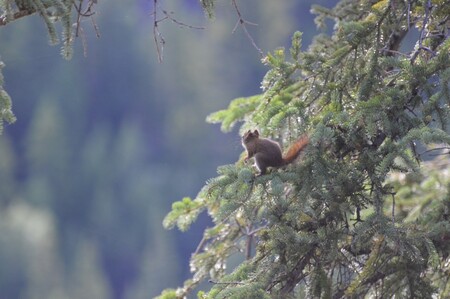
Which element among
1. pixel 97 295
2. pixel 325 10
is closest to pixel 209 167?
pixel 97 295

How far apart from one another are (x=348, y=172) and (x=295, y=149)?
0.34 metres

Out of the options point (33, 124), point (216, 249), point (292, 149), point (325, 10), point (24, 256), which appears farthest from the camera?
point (33, 124)

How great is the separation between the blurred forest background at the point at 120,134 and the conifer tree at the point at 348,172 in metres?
48.0

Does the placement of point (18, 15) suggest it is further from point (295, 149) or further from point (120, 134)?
point (120, 134)

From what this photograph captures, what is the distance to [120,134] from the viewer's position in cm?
7362

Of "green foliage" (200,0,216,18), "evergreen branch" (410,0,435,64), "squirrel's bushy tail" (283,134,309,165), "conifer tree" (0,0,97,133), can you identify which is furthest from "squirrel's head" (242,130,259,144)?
"conifer tree" (0,0,97,133)

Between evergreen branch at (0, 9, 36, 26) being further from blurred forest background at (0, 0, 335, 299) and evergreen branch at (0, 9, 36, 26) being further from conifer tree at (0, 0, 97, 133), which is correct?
blurred forest background at (0, 0, 335, 299)

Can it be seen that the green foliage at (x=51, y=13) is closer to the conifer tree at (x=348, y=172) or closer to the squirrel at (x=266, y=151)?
the conifer tree at (x=348, y=172)

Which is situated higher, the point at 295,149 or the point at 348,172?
the point at 295,149

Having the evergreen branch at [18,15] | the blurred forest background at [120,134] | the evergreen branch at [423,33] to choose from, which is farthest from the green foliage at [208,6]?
the blurred forest background at [120,134]

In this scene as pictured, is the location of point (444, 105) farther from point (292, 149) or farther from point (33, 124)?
point (33, 124)

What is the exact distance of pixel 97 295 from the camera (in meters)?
50.1

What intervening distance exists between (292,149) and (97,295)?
4760cm

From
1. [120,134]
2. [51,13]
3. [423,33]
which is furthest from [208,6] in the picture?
[120,134]
